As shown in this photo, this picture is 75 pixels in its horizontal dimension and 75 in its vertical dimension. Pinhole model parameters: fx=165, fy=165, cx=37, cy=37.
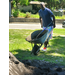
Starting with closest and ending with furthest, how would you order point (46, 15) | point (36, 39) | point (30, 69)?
point (30, 69) → point (36, 39) → point (46, 15)

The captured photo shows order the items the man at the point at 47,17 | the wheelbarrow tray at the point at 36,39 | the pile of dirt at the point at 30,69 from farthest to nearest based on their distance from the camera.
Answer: the man at the point at 47,17 < the wheelbarrow tray at the point at 36,39 < the pile of dirt at the point at 30,69

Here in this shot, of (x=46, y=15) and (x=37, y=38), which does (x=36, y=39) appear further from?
(x=46, y=15)

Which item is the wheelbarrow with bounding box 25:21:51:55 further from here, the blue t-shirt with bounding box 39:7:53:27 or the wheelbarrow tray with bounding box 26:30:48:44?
the blue t-shirt with bounding box 39:7:53:27

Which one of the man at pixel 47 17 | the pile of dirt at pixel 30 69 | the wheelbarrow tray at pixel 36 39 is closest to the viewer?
the pile of dirt at pixel 30 69

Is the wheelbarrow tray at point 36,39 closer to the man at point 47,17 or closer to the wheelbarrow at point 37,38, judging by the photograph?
the wheelbarrow at point 37,38

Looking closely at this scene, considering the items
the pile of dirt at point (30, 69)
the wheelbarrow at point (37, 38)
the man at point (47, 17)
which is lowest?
the pile of dirt at point (30, 69)

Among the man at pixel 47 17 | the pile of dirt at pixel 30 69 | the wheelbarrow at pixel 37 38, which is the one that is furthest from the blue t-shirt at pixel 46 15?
the pile of dirt at pixel 30 69

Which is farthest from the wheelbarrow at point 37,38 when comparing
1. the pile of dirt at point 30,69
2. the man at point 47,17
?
the pile of dirt at point 30,69

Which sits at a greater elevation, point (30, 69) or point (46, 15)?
point (46, 15)

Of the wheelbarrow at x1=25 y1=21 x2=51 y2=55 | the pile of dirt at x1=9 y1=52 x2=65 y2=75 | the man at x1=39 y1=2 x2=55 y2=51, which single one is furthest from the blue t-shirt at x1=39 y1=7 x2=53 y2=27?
the pile of dirt at x1=9 y1=52 x2=65 y2=75

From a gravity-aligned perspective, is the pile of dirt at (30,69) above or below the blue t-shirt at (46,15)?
below

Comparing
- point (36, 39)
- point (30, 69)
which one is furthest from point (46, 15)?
point (30, 69)

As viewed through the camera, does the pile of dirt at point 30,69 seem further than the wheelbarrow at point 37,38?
No
